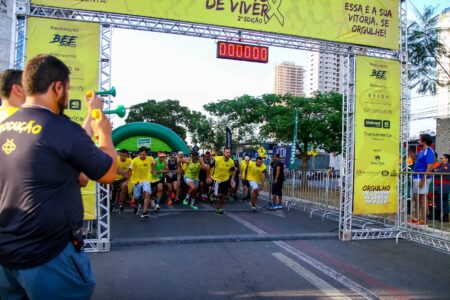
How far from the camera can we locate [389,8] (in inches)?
309

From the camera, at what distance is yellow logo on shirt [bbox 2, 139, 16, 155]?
1866mm

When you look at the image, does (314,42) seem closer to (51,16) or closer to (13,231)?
(51,16)

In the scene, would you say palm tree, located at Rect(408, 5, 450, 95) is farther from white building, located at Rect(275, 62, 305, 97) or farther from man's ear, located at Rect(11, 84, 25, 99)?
white building, located at Rect(275, 62, 305, 97)

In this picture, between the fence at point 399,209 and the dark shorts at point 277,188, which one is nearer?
the fence at point 399,209

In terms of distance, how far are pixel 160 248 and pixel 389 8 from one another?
6.72 m

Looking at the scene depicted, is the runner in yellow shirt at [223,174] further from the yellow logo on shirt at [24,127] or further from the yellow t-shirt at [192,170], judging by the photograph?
the yellow logo on shirt at [24,127]

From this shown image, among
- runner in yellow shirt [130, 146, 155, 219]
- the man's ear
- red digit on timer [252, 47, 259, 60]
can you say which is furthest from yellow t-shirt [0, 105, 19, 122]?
runner in yellow shirt [130, 146, 155, 219]

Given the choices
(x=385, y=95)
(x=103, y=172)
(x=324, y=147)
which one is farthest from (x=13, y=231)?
(x=324, y=147)

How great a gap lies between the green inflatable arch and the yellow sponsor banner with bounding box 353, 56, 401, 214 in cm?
1040

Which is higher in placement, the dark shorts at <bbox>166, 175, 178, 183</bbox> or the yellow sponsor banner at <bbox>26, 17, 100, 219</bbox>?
the yellow sponsor banner at <bbox>26, 17, 100, 219</bbox>

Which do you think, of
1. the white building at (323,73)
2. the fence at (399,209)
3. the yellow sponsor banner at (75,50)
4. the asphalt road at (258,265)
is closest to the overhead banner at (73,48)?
the yellow sponsor banner at (75,50)

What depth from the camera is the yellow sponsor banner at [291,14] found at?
650 centimetres

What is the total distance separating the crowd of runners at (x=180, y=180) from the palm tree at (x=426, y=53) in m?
5.52

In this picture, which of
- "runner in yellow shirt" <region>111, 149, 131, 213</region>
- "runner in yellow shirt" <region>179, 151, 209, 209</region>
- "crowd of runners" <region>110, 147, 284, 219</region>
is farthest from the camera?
"runner in yellow shirt" <region>179, 151, 209, 209</region>
